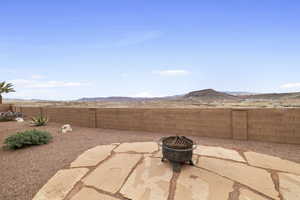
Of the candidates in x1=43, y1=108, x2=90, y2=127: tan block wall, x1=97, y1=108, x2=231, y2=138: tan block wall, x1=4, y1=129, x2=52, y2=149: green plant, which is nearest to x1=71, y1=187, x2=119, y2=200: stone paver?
x1=4, y1=129, x2=52, y2=149: green plant

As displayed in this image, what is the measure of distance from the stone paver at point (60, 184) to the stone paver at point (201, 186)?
1.71 metres

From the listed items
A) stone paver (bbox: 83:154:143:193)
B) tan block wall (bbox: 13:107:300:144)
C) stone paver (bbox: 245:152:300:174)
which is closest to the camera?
stone paver (bbox: 83:154:143:193)

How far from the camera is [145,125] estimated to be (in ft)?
21.9

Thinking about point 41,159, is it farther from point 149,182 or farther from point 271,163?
point 271,163

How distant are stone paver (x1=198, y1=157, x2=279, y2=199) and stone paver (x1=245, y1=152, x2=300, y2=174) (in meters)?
0.33

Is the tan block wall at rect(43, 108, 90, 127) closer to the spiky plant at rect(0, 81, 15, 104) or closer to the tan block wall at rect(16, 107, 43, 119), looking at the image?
the tan block wall at rect(16, 107, 43, 119)

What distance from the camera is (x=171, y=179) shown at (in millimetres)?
2734

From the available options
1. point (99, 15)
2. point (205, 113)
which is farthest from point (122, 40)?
point (205, 113)

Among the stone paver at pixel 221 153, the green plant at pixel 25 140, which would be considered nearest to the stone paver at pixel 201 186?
the stone paver at pixel 221 153

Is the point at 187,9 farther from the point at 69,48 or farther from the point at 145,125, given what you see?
the point at 69,48

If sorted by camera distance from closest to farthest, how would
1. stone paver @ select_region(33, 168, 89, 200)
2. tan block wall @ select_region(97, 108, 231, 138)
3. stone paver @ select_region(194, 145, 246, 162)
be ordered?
stone paver @ select_region(33, 168, 89, 200) → stone paver @ select_region(194, 145, 246, 162) → tan block wall @ select_region(97, 108, 231, 138)

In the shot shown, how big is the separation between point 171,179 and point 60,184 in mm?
1837

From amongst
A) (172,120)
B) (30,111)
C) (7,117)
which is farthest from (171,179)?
(7,117)

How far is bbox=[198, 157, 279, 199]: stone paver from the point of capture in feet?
8.50
